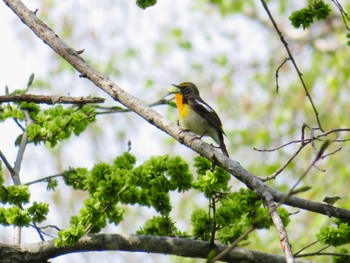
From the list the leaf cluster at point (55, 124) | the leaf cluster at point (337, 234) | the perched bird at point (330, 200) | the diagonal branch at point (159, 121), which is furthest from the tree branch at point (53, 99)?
the leaf cluster at point (337, 234)

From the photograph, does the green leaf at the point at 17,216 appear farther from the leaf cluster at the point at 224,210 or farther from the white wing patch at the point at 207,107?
the white wing patch at the point at 207,107

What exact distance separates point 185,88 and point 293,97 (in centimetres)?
501

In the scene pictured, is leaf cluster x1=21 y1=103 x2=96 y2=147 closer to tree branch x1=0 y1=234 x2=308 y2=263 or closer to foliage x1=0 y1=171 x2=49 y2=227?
foliage x1=0 y1=171 x2=49 y2=227

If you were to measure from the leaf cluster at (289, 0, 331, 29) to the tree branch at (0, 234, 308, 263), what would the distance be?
121 centimetres

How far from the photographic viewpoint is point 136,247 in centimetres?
373

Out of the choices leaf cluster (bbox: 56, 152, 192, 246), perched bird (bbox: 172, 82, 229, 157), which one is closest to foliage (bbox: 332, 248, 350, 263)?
leaf cluster (bbox: 56, 152, 192, 246)

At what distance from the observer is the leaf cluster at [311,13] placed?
3.82 m

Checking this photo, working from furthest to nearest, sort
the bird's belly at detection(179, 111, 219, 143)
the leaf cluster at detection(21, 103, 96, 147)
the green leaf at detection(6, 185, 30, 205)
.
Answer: the bird's belly at detection(179, 111, 219, 143)
the leaf cluster at detection(21, 103, 96, 147)
the green leaf at detection(6, 185, 30, 205)

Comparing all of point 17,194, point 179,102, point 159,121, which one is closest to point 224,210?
point 159,121

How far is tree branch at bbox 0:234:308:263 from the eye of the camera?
368 cm

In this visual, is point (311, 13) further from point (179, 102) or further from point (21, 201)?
point (179, 102)

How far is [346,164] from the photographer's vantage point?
30.3ft

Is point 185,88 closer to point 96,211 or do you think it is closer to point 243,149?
point 96,211

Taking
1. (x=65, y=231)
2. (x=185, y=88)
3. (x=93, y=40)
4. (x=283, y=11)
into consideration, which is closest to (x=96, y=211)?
(x=65, y=231)
